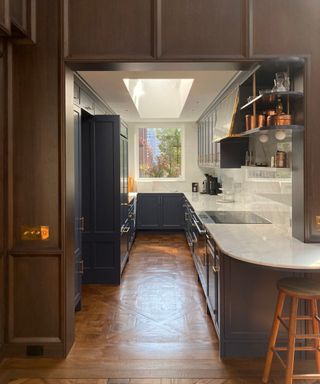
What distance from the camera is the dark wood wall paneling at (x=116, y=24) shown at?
8.89ft

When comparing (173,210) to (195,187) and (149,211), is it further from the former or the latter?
(195,187)

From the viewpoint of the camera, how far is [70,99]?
9.39ft

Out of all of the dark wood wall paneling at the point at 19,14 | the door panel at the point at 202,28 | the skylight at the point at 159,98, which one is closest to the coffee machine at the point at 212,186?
the skylight at the point at 159,98

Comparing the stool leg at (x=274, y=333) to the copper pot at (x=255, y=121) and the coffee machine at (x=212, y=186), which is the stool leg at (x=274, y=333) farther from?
the coffee machine at (x=212, y=186)

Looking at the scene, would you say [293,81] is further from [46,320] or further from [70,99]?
[46,320]

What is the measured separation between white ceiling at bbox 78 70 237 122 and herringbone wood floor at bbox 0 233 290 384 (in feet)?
7.99

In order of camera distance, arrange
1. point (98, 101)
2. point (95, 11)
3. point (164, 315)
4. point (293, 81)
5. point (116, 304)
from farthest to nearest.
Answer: point (98, 101)
point (116, 304)
point (164, 315)
point (293, 81)
point (95, 11)

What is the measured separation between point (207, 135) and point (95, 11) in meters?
4.43

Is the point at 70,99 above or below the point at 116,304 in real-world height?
above

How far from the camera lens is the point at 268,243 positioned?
2820 mm

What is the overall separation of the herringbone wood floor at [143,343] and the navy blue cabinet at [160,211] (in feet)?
10.9

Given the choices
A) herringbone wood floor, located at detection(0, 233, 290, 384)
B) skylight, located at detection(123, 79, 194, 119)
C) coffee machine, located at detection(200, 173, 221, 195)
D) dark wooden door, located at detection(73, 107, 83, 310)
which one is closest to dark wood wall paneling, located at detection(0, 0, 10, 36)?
dark wooden door, located at detection(73, 107, 83, 310)

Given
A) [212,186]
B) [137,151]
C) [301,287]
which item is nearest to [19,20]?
[301,287]

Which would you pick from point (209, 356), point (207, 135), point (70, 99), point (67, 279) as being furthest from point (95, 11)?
point (207, 135)
